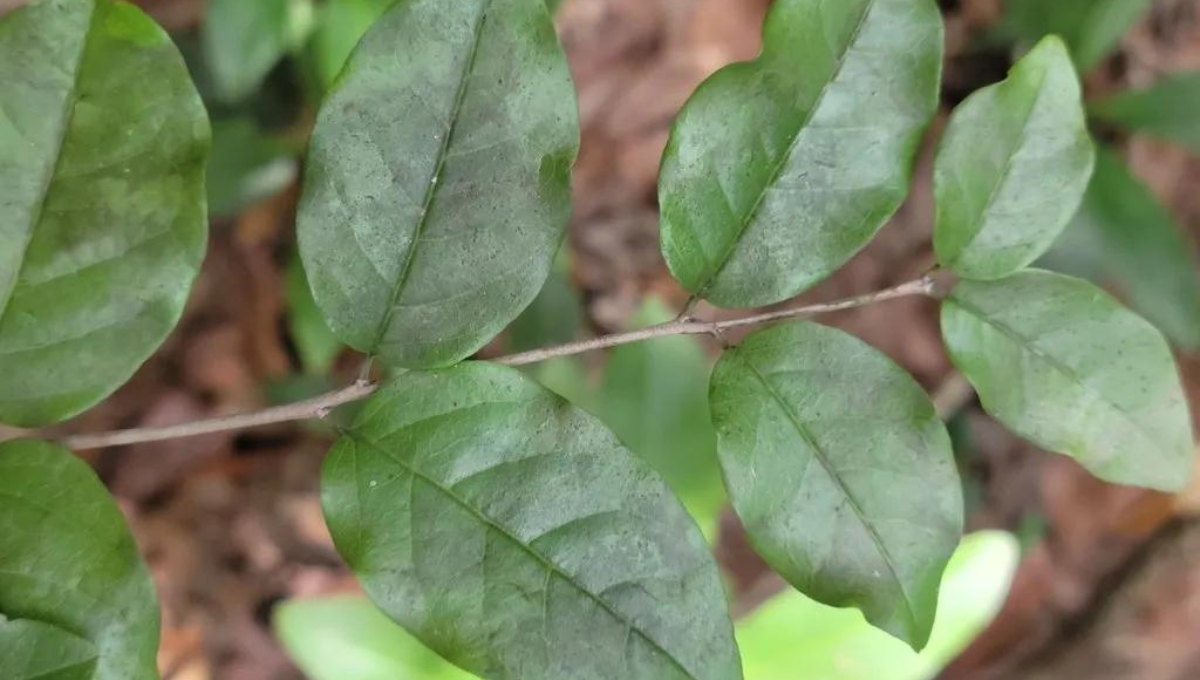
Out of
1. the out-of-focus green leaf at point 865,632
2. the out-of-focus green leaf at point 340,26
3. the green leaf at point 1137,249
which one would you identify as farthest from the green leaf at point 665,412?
the green leaf at point 1137,249

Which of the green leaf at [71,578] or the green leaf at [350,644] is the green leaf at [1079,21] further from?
the green leaf at [71,578]

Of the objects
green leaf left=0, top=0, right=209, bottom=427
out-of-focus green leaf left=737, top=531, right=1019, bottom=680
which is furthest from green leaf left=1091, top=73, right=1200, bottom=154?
green leaf left=0, top=0, right=209, bottom=427

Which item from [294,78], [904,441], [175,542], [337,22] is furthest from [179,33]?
[904,441]

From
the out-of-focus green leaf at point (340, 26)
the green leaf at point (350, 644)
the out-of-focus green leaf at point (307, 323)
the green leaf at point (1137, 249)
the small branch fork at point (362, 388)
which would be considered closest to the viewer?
Answer: the small branch fork at point (362, 388)

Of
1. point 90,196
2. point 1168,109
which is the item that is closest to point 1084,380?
point 90,196

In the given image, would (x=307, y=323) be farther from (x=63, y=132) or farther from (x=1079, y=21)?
(x=1079, y=21)
